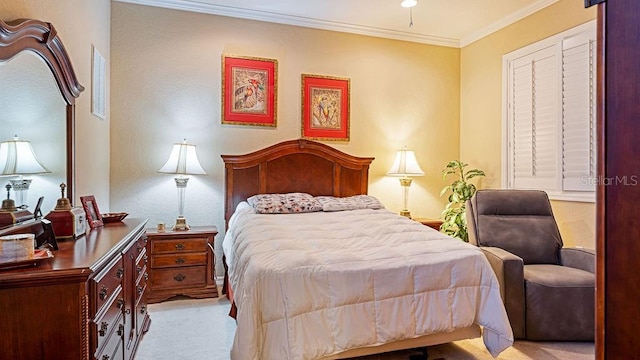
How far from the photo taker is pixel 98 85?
292 cm

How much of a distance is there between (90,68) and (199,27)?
1.29 meters

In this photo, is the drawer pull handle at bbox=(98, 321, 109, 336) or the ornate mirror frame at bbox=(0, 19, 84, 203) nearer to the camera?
the drawer pull handle at bbox=(98, 321, 109, 336)

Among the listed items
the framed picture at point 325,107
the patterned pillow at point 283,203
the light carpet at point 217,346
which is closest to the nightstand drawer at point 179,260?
the light carpet at point 217,346

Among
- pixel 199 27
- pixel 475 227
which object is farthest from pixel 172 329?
pixel 199 27

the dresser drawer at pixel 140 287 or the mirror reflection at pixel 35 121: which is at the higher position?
the mirror reflection at pixel 35 121

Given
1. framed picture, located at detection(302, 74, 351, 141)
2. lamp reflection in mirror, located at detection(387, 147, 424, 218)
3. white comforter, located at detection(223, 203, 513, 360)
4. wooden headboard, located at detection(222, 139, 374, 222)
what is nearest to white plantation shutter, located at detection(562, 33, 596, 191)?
lamp reflection in mirror, located at detection(387, 147, 424, 218)

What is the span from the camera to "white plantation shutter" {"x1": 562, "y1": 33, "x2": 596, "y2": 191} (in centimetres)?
306

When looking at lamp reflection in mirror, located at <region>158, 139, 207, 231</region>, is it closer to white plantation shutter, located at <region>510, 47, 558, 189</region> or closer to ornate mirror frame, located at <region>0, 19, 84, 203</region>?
ornate mirror frame, located at <region>0, 19, 84, 203</region>

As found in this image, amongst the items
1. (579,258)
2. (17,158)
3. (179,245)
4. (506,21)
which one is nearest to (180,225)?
(179,245)

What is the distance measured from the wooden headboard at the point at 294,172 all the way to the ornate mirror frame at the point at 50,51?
1526 mm

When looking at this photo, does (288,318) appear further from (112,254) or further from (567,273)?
(567,273)

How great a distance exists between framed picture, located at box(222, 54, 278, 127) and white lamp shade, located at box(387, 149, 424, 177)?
1.50 metres

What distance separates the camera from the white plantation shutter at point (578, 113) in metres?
3.06

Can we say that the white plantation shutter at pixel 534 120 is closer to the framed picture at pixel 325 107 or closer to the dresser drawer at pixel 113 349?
the framed picture at pixel 325 107
